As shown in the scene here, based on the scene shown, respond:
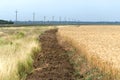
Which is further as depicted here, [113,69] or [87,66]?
[87,66]

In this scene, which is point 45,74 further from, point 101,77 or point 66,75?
point 101,77

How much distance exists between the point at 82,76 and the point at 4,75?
119 inches

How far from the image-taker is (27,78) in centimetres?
1316

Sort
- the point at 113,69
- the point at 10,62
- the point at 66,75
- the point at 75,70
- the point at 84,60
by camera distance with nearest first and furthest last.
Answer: the point at 113,69
the point at 66,75
the point at 10,62
the point at 75,70
the point at 84,60

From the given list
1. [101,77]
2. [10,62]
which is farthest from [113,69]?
[10,62]

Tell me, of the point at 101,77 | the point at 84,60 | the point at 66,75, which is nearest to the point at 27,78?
the point at 66,75

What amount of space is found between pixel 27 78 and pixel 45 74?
2.77 ft

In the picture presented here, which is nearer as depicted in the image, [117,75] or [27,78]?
[117,75]

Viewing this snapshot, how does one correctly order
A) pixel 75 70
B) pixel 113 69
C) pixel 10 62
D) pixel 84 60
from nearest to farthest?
pixel 113 69 < pixel 10 62 < pixel 75 70 < pixel 84 60

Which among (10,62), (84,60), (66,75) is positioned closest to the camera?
(66,75)

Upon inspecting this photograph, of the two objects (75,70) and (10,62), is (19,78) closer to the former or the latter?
(10,62)

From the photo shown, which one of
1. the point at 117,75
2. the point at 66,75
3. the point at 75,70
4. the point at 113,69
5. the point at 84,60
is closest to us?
the point at 117,75

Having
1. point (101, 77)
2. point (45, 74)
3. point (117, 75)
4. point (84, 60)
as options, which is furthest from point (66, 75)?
point (84, 60)

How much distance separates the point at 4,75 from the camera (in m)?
12.6
